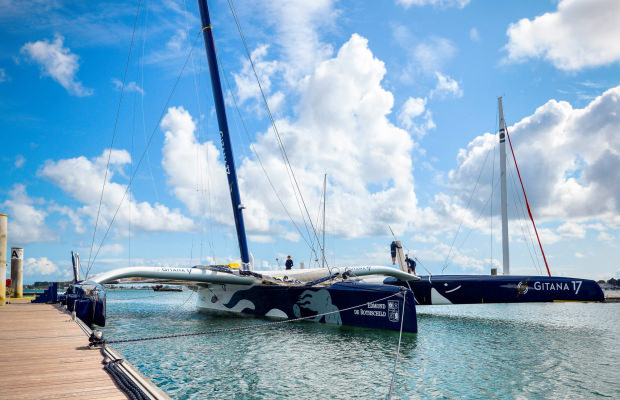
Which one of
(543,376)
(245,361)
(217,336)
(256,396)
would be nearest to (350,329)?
(217,336)

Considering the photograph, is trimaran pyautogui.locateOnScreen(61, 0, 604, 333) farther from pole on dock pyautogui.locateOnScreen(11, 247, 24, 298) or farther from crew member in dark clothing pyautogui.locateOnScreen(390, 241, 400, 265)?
pole on dock pyautogui.locateOnScreen(11, 247, 24, 298)

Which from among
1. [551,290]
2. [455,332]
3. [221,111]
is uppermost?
[221,111]

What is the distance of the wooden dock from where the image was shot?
11.0ft

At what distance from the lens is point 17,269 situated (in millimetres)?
18188

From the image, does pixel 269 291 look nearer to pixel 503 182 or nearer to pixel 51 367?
pixel 51 367

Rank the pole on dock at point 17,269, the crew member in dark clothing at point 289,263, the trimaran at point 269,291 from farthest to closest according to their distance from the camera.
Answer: the crew member in dark clothing at point 289,263 < the pole on dock at point 17,269 < the trimaran at point 269,291

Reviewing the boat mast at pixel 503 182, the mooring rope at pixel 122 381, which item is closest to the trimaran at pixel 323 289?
the boat mast at pixel 503 182

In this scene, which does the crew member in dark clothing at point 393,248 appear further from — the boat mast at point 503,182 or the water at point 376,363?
the water at point 376,363

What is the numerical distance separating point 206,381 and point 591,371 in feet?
19.7

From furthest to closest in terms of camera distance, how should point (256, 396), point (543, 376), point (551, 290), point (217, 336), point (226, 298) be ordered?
point (226, 298) < point (551, 290) < point (217, 336) < point (543, 376) < point (256, 396)

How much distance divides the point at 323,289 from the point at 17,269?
15.1 meters

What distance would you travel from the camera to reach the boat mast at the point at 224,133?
13.4 meters

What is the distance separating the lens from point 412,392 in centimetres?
510

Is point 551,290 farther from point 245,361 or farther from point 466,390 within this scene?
point 245,361
